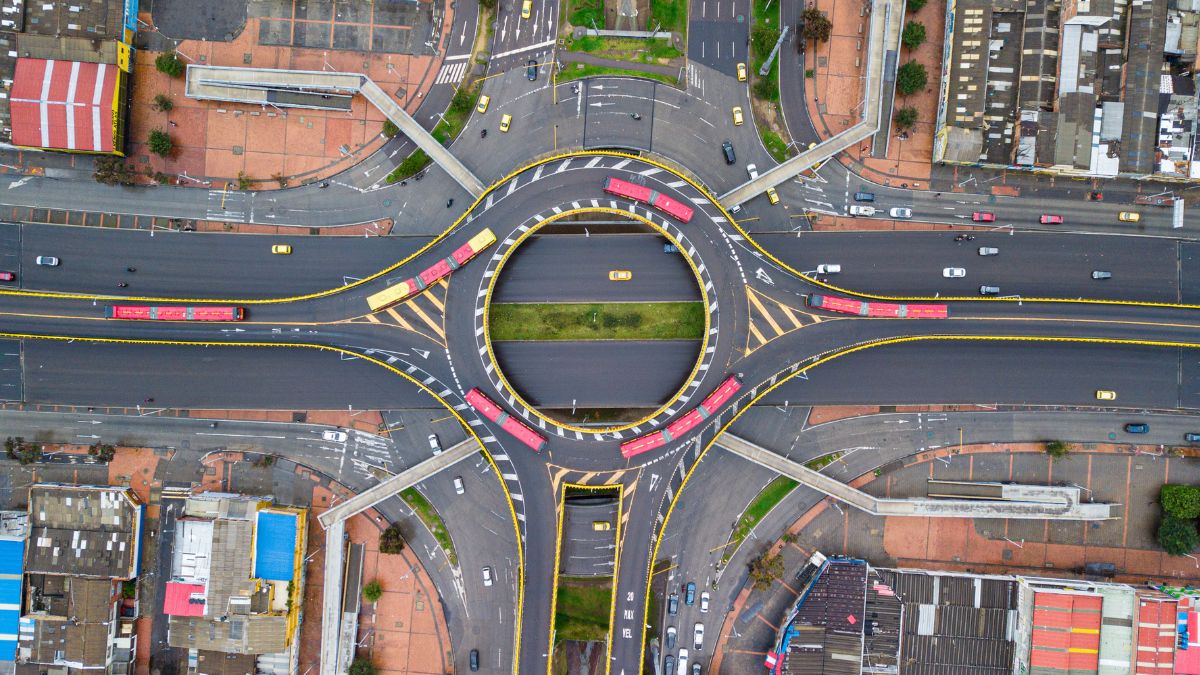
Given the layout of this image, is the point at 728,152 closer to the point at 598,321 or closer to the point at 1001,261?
the point at 598,321

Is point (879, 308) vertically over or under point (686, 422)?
over

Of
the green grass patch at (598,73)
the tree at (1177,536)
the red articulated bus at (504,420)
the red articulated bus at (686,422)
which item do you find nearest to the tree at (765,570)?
the red articulated bus at (686,422)

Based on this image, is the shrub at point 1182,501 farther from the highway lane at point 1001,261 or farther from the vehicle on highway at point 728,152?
the vehicle on highway at point 728,152

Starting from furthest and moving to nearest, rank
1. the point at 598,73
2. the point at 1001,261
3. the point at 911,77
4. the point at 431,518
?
1. the point at 431,518
2. the point at 598,73
3. the point at 1001,261
4. the point at 911,77

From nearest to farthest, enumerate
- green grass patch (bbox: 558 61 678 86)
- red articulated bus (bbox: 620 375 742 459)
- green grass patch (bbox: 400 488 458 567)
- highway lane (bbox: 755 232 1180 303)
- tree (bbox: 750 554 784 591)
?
red articulated bus (bbox: 620 375 742 459), tree (bbox: 750 554 784 591), highway lane (bbox: 755 232 1180 303), green grass patch (bbox: 558 61 678 86), green grass patch (bbox: 400 488 458 567)

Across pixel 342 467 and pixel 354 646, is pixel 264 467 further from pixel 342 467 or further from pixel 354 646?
pixel 354 646

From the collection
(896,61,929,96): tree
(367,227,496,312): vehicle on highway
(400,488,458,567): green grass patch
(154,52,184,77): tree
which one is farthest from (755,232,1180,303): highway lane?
(154,52,184,77): tree

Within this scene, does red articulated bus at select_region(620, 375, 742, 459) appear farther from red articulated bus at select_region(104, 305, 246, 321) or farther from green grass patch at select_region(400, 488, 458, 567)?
red articulated bus at select_region(104, 305, 246, 321)

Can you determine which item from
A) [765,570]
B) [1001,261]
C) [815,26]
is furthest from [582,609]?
[815,26]
